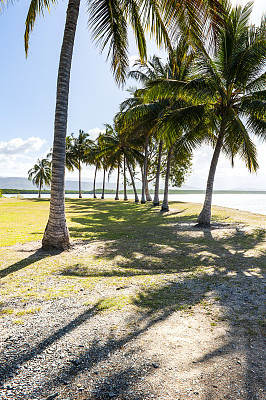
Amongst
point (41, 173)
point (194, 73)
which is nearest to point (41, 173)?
point (41, 173)

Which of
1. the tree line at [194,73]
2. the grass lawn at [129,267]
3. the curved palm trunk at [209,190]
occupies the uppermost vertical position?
the tree line at [194,73]

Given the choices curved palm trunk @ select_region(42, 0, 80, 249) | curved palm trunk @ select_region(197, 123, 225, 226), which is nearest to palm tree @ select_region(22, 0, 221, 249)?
curved palm trunk @ select_region(42, 0, 80, 249)

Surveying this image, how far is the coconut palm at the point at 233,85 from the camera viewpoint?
9.88m

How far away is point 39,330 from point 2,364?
0.63 meters

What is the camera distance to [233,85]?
11.0 m

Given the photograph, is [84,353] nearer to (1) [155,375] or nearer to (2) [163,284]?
(1) [155,375]

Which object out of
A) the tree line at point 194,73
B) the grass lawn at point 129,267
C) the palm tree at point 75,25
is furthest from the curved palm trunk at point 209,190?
the palm tree at point 75,25

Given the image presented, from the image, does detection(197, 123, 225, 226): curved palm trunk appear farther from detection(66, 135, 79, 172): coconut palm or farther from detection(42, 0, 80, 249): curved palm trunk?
detection(66, 135, 79, 172): coconut palm

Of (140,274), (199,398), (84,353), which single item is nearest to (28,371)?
(84,353)

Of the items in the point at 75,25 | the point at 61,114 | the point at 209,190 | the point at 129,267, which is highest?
the point at 75,25

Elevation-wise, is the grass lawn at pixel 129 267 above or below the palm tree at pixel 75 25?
below

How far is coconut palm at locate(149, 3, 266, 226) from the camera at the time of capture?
9.88 metres

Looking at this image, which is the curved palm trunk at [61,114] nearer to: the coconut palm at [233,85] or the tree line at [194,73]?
the tree line at [194,73]

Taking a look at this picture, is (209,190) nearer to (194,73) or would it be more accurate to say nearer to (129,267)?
(194,73)
